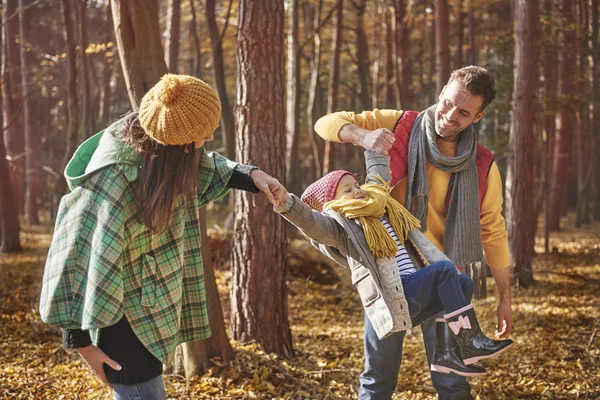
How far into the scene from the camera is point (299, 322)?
813 centimetres

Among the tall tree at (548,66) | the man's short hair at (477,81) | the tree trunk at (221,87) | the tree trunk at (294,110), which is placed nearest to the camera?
the man's short hair at (477,81)

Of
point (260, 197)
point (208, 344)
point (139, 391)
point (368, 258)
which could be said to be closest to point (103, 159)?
point (139, 391)

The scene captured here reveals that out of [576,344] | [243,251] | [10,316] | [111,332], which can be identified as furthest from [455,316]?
[10,316]

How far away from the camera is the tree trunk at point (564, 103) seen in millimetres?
12258

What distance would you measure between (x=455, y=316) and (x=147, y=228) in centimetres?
152

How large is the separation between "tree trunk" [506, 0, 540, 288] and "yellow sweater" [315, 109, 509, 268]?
6.31 meters

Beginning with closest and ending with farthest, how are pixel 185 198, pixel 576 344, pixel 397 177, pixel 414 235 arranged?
1. pixel 185 198
2. pixel 414 235
3. pixel 397 177
4. pixel 576 344

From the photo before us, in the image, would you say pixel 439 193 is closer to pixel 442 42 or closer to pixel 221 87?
pixel 221 87

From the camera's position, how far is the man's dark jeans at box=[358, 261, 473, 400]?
3.10 metres

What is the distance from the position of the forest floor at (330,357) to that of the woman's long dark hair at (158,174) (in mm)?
2579

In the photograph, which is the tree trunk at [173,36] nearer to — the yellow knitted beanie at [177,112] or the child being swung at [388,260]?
the child being swung at [388,260]

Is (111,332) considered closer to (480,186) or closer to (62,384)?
(480,186)

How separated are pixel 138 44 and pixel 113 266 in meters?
2.79

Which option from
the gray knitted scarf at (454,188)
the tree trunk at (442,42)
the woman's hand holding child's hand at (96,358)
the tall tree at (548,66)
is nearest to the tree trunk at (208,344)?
the gray knitted scarf at (454,188)
